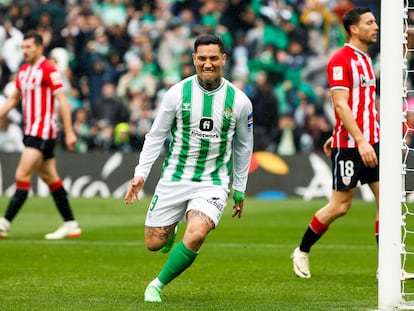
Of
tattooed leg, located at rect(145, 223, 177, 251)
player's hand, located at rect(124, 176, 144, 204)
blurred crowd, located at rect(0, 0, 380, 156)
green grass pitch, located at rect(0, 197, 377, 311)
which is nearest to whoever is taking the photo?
player's hand, located at rect(124, 176, 144, 204)

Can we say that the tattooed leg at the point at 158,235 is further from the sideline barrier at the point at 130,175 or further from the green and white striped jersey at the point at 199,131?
the sideline barrier at the point at 130,175

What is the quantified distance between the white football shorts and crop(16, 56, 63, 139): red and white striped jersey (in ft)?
16.8

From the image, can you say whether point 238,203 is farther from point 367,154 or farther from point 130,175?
point 130,175

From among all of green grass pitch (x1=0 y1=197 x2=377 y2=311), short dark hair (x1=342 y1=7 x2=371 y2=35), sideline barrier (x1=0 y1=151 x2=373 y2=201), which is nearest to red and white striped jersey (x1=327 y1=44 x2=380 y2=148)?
short dark hair (x1=342 y1=7 x2=371 y2=35)

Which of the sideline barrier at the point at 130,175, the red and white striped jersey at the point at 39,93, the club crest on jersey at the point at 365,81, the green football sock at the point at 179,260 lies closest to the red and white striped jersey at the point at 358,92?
the club crest on jersey at the point at 365,81

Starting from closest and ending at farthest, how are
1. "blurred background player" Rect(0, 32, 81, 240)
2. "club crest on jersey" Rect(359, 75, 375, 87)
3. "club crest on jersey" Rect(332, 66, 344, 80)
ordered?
"club crest on jersey" Rect(332, 66, 344, 80) → "club crest on jersey" Rect(359, 75, 375, 87) → "blurred background player" Rect(0, 32, 81, 240)

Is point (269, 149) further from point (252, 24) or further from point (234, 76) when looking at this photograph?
point (252, 24)

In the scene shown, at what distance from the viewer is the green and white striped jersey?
26.6ft

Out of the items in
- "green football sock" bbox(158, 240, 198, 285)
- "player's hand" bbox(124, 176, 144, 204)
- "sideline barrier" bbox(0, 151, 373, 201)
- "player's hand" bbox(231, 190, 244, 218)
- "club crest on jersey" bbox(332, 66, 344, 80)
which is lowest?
"sideline barrier" bbox(0, 151, 373, 201)

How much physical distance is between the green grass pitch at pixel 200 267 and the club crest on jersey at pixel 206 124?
1.29m

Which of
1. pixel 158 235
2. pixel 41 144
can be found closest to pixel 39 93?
pixel 41 144

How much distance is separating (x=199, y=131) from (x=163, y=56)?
49.3 ft

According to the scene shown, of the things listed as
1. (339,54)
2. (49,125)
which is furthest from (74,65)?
(339,54)

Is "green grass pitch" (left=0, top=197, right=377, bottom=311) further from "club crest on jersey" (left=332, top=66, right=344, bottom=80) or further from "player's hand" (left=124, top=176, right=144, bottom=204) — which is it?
"club crest on jersey" (left=332, top=66, right=344, bottom=80)
